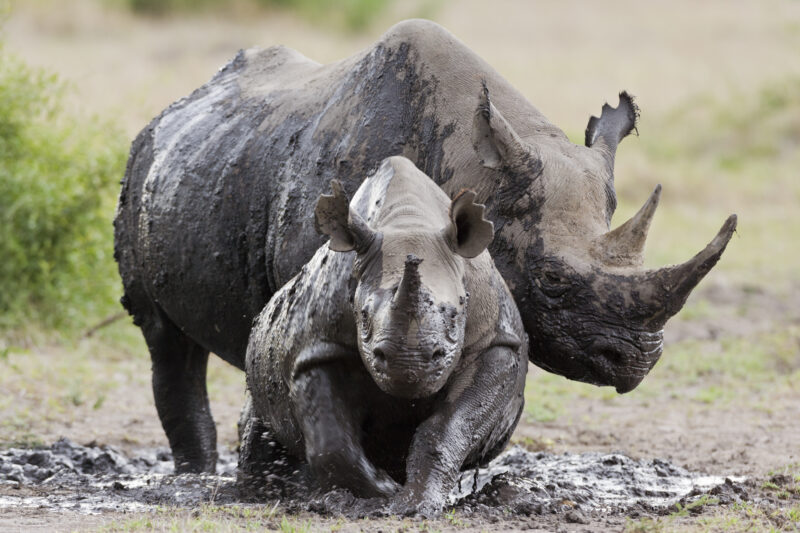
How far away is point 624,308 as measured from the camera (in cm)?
554

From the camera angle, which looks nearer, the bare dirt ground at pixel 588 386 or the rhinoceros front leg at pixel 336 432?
the rhinoceros front leg at pixel 336 432

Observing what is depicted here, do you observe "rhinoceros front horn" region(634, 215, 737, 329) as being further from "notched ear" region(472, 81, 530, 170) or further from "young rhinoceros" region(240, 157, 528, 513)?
"notched ear" region(472, 81, 530, 170)

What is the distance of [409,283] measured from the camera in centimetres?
444

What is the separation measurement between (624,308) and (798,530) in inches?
46.8

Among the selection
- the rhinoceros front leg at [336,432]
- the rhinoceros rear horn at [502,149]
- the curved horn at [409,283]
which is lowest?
the rhinoceros front leg at [336,432]

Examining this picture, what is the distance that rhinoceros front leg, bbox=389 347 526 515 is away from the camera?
4977 millimetres

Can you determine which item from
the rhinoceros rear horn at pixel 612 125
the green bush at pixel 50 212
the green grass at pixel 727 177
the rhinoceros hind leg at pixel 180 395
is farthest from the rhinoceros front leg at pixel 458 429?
the green grass at pixel 727 177

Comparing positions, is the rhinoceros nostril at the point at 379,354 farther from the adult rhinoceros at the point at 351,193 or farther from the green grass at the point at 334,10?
the green grass at the point at 334,10

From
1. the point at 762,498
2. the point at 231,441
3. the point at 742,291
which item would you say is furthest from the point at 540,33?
the point at 762,498

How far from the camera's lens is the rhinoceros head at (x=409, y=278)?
4508mm

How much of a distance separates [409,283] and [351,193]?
1.75 meters

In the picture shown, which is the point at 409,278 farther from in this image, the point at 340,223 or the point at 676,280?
→ the point at 676,280

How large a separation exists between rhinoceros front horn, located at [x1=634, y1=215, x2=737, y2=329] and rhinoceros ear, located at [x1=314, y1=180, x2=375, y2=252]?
1373 mm

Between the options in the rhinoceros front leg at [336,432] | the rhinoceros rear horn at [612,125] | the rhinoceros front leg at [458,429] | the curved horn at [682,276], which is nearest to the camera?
the rhinoceros front leg at [458,429]
